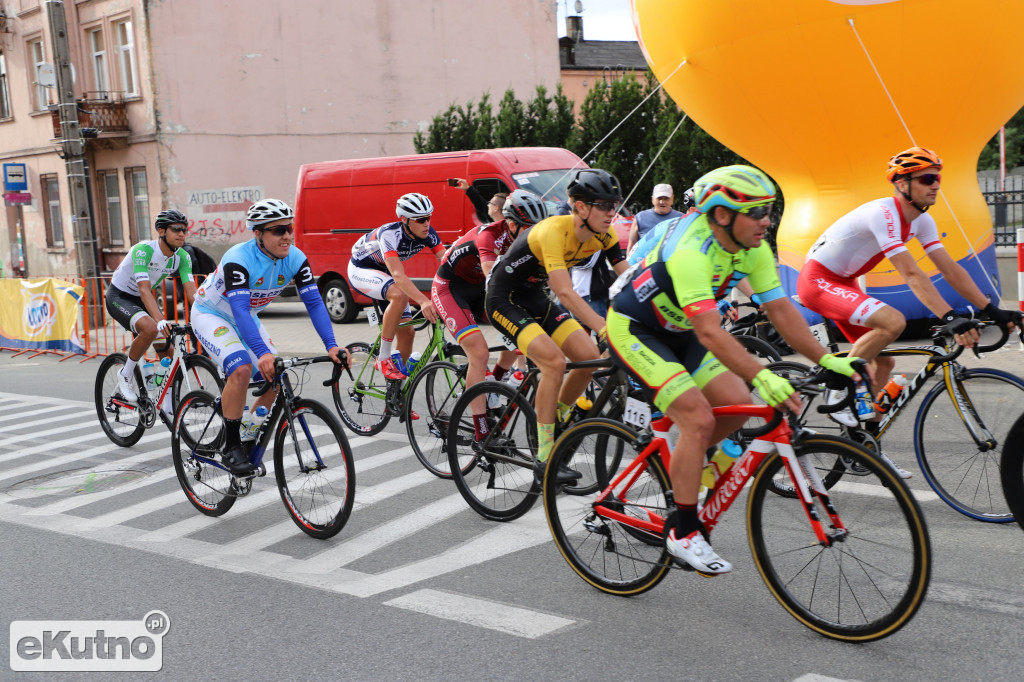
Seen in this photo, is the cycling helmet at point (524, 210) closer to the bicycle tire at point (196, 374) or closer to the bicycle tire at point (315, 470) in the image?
the bicycle tire at point (315, 470)

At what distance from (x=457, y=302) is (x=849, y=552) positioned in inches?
148

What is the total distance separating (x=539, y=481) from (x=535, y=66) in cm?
2958

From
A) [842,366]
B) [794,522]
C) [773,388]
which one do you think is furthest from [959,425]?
[773,388]

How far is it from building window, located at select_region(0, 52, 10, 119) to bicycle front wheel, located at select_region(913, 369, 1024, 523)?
34.2 m

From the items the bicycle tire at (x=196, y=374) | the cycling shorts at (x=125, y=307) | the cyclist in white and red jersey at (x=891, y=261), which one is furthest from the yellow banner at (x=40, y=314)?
the cyclist in white and red jersey at (x=891, y=261)

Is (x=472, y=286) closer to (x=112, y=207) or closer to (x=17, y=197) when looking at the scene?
(x=112, y=207)

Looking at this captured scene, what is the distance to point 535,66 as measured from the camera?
110 feet

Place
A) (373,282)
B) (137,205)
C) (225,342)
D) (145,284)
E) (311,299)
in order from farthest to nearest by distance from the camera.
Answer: (137,205) < (373,282) < (145,284) < (311,299) < (225,342)

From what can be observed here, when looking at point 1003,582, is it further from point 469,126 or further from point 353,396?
point 469,126

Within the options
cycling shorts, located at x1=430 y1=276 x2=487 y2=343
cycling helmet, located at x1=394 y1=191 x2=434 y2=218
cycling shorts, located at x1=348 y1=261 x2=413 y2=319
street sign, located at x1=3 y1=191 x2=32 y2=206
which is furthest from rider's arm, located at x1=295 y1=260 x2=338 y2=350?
street sign, located at x1=3 y1=191 x2=32 y2=206

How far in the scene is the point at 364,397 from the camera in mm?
8695

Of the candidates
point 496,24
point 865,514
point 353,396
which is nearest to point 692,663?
point 865,514

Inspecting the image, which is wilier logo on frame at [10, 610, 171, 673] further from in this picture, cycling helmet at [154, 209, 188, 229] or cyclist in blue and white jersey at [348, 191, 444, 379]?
cycling helmet at [154, 209, 188, 229]

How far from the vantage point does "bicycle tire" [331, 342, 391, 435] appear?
859cm
